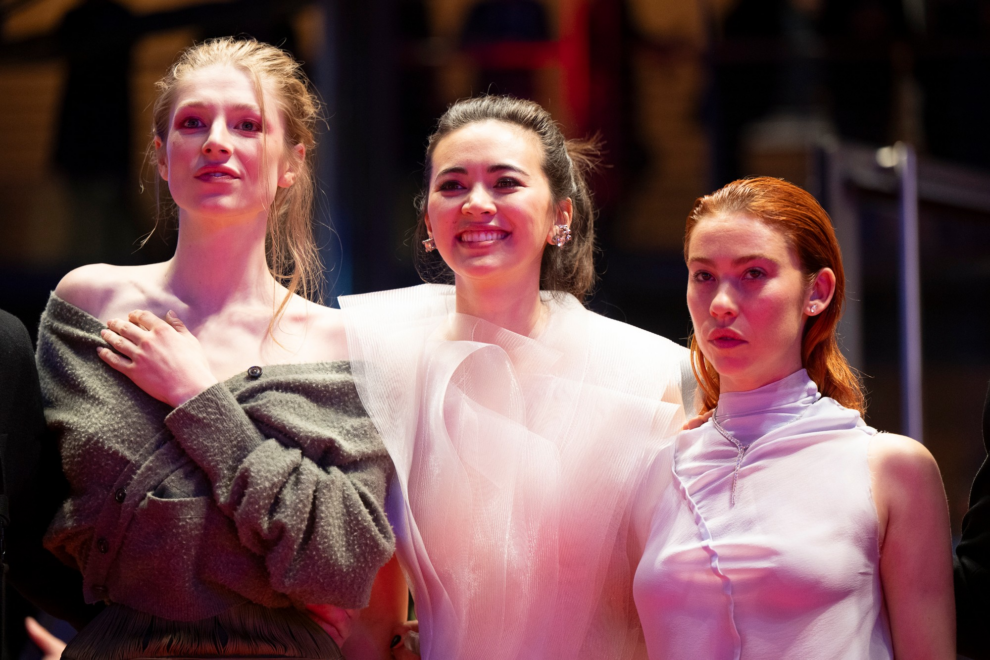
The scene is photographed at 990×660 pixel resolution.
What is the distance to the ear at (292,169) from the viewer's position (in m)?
2.04

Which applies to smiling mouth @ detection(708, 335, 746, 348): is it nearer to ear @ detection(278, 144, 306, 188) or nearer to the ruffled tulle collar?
the ruffled tulle collar

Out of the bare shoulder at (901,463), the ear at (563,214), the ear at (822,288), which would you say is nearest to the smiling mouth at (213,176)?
the ear at (563,214)

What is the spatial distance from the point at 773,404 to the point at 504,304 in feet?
1.79

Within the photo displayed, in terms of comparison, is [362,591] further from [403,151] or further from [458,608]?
[403,151]

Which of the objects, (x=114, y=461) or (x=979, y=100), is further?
(x=979, y=100)

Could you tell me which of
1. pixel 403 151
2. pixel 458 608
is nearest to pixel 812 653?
pixel 458 608

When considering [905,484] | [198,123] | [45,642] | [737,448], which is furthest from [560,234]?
[45,642]

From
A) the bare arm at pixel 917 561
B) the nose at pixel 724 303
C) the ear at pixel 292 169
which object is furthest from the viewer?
the ear at pixel 292 169

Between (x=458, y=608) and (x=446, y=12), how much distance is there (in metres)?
4.14

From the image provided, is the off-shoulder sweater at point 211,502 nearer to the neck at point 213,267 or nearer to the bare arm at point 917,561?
the neck at point 213,267

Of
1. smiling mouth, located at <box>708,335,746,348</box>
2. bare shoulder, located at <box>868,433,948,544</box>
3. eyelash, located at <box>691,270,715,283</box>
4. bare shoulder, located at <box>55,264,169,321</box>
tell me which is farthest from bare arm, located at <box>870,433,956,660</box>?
bare shoulder, located at <box>55,264,169,321</box>

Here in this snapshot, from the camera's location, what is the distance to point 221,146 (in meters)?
1.88

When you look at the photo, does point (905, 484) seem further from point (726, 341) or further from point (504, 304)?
point (504, 304)

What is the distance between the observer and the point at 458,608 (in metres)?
1.83
